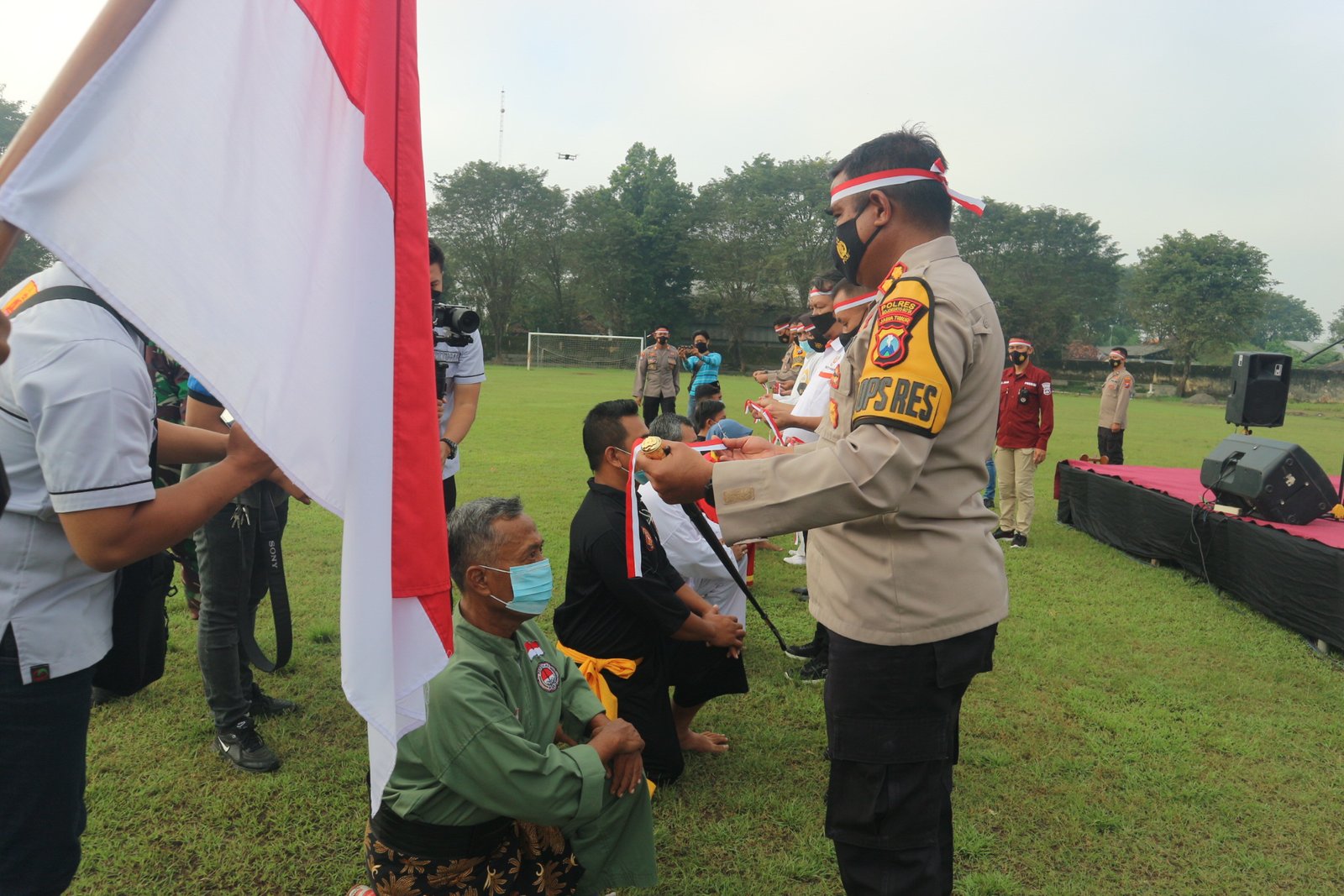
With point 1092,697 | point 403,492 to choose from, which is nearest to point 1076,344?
point 1092,697

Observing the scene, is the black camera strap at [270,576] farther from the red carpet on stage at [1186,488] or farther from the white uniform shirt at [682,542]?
the red carpet on stage at [1186,488]

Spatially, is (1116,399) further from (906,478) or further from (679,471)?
(679,471)

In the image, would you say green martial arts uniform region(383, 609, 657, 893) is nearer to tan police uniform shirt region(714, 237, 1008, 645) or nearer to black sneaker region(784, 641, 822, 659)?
tan police uniform shirt region(714, 237, 1008, 645)

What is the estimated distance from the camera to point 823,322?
5.87m

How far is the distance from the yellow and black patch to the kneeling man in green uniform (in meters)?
1.16

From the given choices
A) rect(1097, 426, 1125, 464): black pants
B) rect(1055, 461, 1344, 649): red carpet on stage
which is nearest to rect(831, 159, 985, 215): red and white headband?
rect(1055, 461, 1344, 649): red carpet on stage

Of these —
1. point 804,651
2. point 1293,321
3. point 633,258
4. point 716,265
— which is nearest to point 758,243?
point 716,265

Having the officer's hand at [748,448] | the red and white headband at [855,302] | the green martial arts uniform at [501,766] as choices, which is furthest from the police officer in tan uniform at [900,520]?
the red and white headband at [855,302]

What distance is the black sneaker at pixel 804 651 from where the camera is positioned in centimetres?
483

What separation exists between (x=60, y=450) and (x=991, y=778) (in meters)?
3.81

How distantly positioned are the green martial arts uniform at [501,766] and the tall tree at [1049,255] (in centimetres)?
5942

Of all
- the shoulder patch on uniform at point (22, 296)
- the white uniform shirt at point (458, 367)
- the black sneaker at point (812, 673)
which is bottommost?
the black sneaker at point (812, 673)

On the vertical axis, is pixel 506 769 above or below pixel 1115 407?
below

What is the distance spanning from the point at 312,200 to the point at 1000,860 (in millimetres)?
3310
